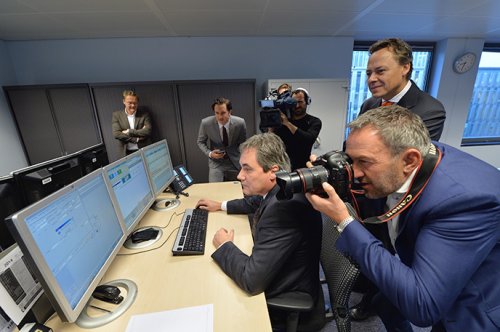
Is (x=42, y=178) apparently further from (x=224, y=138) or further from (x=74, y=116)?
(x=74, y=116)

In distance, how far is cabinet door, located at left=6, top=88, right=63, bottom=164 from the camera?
115 inches

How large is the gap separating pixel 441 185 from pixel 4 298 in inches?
51.9

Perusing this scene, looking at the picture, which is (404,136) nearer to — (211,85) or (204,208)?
(204,208)

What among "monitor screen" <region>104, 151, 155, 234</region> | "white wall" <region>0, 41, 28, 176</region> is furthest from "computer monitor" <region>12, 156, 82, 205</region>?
"white wall" <region>0, 41, 28, 176</region>

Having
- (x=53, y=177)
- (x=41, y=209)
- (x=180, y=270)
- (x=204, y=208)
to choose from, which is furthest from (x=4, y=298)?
(x=204, y=208)

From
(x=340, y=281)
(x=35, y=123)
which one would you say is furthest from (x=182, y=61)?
(x=340, y=281)

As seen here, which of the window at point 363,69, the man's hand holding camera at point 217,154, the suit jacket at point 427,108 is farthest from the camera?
the window at point 363,69

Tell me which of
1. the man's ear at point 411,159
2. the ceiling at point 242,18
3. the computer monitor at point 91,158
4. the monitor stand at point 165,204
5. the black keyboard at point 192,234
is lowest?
the monitor stand at point 165,204

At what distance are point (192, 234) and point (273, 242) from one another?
0.49m

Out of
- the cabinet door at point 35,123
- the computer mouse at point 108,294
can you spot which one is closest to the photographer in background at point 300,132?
the computer mouse at point 108,294

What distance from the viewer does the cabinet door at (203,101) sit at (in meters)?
3.08

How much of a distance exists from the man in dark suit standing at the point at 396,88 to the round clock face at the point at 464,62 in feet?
11.3

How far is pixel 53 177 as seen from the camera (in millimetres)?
1102

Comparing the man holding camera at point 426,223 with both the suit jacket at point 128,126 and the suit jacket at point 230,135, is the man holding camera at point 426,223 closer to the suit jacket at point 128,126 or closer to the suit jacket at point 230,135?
the suit jacket at point 230,135
